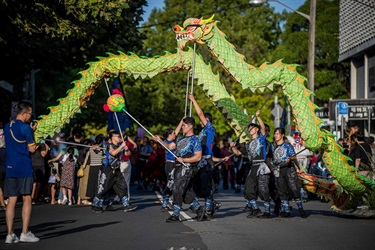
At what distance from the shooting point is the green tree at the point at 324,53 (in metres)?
55.7

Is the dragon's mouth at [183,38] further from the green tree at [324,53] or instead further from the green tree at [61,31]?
the green tree at [324,53]

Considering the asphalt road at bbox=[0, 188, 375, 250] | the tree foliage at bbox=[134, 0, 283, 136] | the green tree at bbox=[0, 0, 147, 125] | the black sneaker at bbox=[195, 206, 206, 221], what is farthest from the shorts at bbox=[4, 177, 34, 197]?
the tree foliage at bbox=[134, 0, 283, 136]

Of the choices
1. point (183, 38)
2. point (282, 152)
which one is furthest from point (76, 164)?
point (282, 152)

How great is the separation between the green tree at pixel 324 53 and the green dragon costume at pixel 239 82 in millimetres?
39463

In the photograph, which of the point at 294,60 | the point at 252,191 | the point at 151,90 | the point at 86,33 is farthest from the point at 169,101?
the point at 252,191

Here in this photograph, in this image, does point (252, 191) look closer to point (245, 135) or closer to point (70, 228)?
point (245, 135)

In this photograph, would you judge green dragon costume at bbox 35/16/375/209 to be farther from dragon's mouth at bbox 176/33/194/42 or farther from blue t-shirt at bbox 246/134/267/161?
blue t-shirt at bbox 246/134/267/161

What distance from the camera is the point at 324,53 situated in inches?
2263

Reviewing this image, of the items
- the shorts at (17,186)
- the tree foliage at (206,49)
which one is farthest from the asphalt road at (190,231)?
the tree foliage at (206,49)

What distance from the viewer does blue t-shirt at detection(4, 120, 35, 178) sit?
11.5m

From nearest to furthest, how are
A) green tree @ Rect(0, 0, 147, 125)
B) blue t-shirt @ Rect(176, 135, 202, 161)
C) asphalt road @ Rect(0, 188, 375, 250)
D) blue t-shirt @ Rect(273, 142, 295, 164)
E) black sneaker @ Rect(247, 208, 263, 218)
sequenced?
asphalt road @ Rect(0, 188, 375, 250)
blue t-shirt @ Rect(176, 135, 202, 161)
black sneaker @ Rect(247, 208, 263, 218)
blue t-shirt @ Rect(273, 142, 295, 164)
green tree @ Rect(0, 0, 147, 125)

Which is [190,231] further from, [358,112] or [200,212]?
[358,112]

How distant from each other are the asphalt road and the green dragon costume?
2.53 feet

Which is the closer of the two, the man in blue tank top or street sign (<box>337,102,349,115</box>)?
the man in blue tank top
